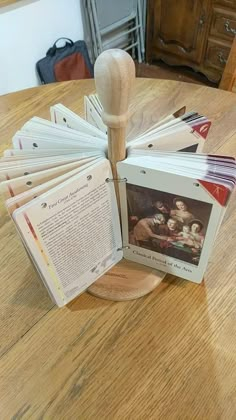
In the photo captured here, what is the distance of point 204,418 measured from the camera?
1.75 ft

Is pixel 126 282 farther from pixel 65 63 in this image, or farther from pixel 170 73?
pixel 170 73

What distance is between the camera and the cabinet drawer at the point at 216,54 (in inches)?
99.3

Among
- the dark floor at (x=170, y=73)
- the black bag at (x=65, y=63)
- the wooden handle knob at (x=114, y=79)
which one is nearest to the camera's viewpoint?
the wooden handle knob at (x=114, y=79)

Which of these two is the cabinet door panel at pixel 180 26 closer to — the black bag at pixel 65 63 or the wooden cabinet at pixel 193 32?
the wooden cabinet at pixel 193 32

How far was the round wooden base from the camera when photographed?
668mm

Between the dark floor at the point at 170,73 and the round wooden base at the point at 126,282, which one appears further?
the dark floor at the point at 170,73

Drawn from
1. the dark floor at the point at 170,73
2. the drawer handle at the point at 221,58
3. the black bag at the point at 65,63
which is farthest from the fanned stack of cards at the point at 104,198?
the dark floor at the point at 170,73

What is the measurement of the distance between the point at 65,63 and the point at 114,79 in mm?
1898

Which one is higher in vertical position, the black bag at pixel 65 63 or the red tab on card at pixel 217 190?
the red tab on card at pixel 217 190

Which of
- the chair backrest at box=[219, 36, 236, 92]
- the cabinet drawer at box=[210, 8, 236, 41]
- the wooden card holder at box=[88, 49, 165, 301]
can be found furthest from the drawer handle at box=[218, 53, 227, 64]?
the wooden card holder at box=[88, 49, 165, 301]

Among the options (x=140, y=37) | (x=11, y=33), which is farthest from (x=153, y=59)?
(x=11, y=33)

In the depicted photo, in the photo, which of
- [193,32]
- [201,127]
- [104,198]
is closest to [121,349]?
[104,198]

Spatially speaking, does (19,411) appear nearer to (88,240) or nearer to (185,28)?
(88,240)

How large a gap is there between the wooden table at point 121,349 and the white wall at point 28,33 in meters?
1.55
